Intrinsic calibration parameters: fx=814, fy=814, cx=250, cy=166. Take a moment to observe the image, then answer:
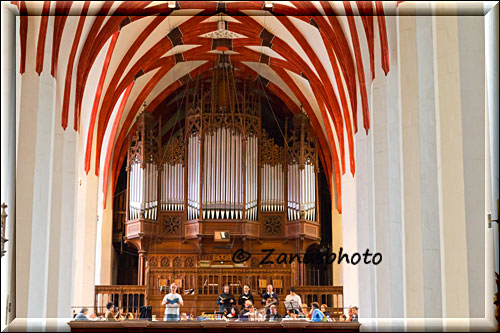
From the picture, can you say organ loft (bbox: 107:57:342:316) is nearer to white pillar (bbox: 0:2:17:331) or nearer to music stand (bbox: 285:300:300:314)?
music stand (bbox: 285:300:300:314)

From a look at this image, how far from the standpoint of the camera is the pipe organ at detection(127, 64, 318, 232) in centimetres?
2141

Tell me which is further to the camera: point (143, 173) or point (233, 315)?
point (143, 173)

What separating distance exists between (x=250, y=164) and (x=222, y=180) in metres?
0.90

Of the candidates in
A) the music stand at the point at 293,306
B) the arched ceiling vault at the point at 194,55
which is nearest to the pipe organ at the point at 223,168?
the arched ceiling vault at the point at 194,55

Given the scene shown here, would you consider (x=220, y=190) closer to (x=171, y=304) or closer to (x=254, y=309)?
(x=254, y=309)

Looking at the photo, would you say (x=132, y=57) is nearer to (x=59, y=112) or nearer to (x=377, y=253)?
(x=59, y=112)

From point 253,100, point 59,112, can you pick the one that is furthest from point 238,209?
point 59,112

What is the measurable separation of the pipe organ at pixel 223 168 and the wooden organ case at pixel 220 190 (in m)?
0.03

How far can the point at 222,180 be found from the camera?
70.4 ft

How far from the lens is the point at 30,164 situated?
1341 cm

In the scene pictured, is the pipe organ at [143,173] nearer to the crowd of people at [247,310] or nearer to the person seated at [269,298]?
the crowd of people at [247,310]

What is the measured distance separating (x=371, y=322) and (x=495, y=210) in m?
5.06

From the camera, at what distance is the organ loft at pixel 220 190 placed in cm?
2122
